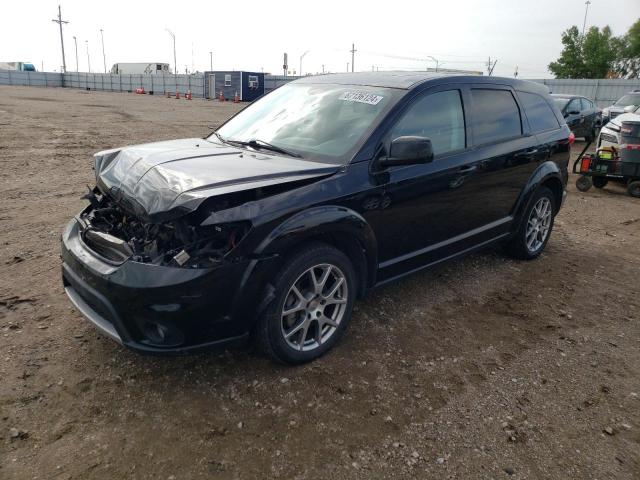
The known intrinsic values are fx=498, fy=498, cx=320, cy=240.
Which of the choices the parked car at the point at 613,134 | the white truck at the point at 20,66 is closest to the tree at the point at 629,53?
the parked car at the point at 613,134

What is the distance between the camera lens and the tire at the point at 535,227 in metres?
5.17

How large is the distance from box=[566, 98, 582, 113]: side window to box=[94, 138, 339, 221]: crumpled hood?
14.8 meters

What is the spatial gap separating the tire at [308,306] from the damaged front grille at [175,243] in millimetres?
400

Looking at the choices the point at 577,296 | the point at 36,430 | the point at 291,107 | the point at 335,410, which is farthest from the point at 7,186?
the point at 577,296

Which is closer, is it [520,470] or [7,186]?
[520,470]

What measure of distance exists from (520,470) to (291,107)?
9.87 ft

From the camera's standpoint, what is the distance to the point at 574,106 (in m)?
15.7

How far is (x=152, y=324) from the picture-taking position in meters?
2.73

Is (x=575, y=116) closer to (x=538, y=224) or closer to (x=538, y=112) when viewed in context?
(x=538, y=112)

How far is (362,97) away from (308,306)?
1.66 m

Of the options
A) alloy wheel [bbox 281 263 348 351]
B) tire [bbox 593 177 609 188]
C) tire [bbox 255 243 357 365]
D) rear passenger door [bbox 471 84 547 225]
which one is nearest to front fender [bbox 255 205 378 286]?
tire [bbox 255 243 357 365]

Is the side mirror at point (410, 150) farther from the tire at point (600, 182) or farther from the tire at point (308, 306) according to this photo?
the tire at point (600, 182)

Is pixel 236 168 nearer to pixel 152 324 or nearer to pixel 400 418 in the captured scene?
pixel 152 324

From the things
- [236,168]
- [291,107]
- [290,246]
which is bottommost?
[290,246]
